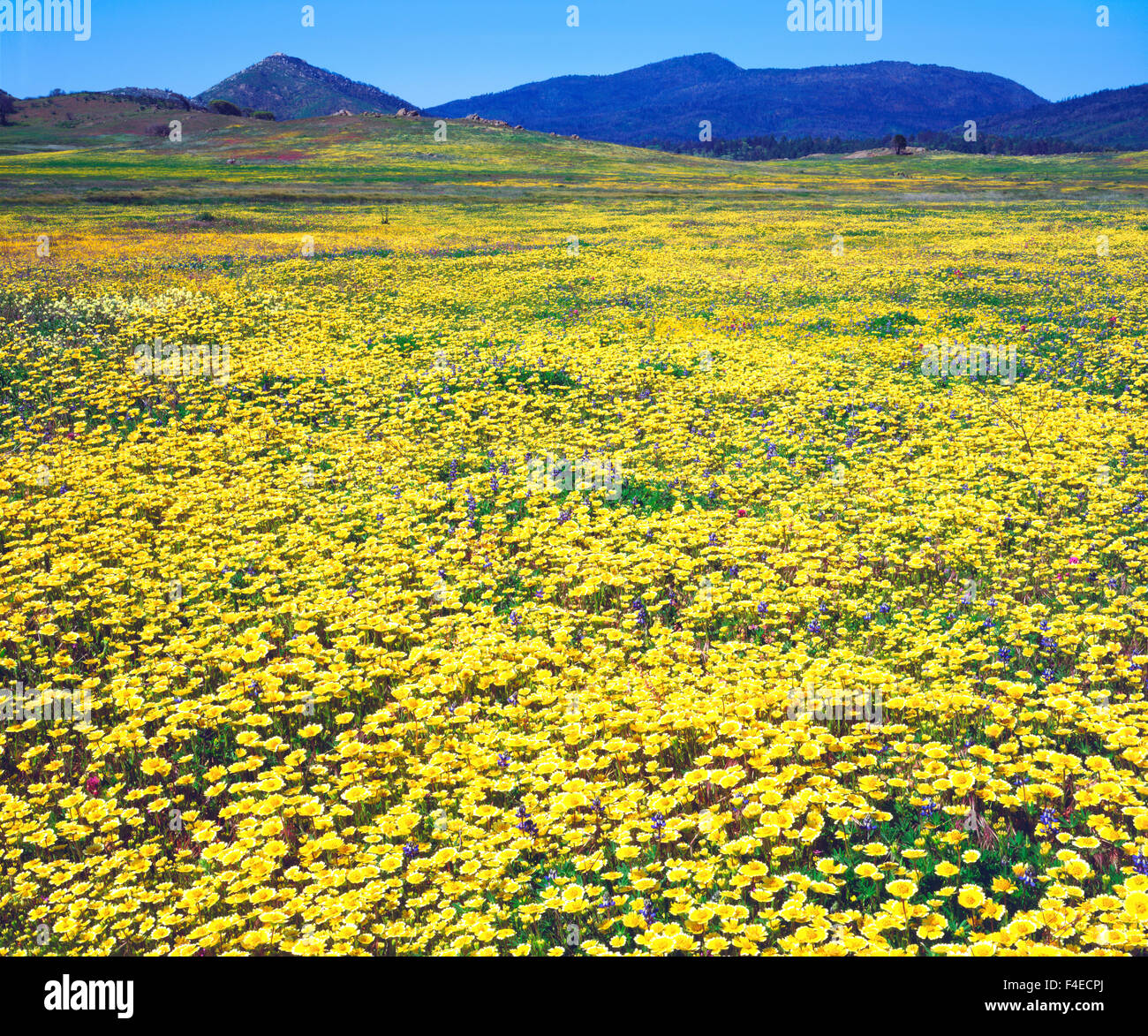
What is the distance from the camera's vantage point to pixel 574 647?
24.4 feet

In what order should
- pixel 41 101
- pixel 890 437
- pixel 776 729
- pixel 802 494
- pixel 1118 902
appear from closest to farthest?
pixel 1118 902 → pixel 776 729 → pixel 802 494 → pixel 890 437 → pixel 41 101

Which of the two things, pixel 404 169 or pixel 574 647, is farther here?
pixel 404 169

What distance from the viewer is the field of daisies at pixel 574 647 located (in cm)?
473

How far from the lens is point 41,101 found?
175000mm

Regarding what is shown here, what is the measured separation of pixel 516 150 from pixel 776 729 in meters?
136

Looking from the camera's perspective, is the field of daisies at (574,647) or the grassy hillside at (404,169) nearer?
the field of daisies at (574,647)

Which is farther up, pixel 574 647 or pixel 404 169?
pixel 404 169

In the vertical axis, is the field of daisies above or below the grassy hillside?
below

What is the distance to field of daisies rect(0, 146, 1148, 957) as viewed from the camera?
473 cm

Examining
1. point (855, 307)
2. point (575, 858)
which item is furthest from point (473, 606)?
point (855, 307)

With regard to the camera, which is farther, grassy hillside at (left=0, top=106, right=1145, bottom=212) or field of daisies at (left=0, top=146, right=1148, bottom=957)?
grassy hillside at (left=0, top=106, right=1145, bottom=212)

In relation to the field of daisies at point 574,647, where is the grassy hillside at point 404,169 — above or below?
above

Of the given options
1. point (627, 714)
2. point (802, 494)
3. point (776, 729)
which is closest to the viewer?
point (776, 729)
